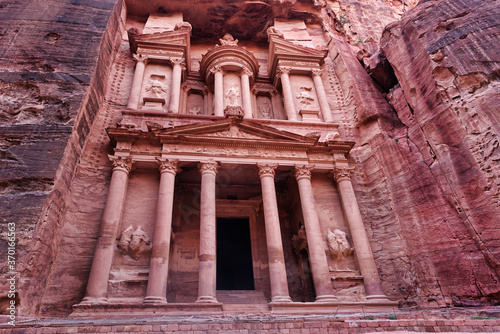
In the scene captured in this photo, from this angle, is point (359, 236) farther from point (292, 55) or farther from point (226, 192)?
point (292, 55)

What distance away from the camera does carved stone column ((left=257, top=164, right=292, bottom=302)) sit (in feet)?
28.4

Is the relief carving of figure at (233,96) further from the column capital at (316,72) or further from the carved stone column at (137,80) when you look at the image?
the column capital at (316,72)

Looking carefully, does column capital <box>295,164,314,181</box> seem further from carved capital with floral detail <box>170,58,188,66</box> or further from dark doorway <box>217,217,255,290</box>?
carved capital with floral detail <box>170,58,188,66</box>

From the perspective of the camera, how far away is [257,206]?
500 inches

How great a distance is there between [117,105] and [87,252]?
254 inches

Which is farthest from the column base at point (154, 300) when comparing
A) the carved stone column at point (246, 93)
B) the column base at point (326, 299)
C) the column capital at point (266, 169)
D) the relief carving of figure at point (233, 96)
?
the relief carving of figure at point (233, 96)

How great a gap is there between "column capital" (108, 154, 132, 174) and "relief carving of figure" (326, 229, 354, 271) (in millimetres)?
7205

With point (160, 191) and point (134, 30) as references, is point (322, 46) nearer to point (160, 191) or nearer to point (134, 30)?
point (134, 30)

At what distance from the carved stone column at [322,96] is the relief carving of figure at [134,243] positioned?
905 centimetres

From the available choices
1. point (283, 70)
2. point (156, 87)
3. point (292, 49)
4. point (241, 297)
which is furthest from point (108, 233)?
point (292, 49)

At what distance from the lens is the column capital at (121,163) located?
9844 mm

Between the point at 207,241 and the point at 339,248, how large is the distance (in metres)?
4.35

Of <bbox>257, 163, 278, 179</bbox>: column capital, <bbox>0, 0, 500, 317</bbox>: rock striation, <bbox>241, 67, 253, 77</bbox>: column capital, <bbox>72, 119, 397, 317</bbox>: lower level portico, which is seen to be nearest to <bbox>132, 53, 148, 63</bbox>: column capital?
<bbox>0, 0, 500, 317</bbox>: rock striation

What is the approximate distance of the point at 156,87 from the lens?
43.4 feet
